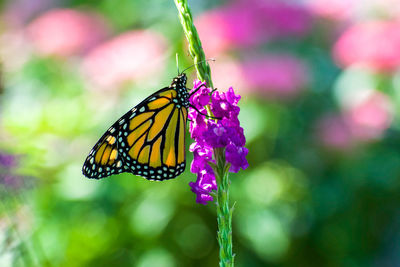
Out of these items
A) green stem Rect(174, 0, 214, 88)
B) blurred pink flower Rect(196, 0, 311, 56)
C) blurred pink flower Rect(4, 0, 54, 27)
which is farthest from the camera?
blurred pink flower Rect(4, 0, 54, 27)

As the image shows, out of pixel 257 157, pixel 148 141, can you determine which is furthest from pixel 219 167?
pixel 257 157

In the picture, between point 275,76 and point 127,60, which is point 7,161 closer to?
point 127,60

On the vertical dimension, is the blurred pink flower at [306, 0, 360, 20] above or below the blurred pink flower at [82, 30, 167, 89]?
above

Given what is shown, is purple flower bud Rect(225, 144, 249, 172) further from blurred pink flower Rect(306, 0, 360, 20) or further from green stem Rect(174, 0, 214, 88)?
blurred pink flower Rect(306, 0, 360, 20)

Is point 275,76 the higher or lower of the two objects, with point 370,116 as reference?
higher

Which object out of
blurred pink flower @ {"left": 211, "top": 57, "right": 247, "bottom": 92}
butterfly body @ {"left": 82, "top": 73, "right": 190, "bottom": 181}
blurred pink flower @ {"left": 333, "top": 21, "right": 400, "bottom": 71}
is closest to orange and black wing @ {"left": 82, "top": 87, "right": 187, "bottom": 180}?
butterfly body @ {"left": 82, "top": 73, "right": 190, "bottom": 181}

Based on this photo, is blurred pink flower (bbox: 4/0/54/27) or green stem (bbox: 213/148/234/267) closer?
green stem (bbox: 213/148/234/267)

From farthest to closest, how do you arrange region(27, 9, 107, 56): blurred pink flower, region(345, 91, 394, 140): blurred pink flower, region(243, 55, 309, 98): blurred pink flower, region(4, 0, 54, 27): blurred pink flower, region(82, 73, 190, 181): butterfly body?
region(4, 0, 54, 27): blurred pink flower
region(27, 9, 107, 56): blurred pink flower
region(243, 55, 309, 98): blurred pink flower
region(345, 91, 394, 140): blurred pink flower
region(82, 73, 190, 181): butterfly body
